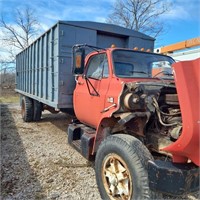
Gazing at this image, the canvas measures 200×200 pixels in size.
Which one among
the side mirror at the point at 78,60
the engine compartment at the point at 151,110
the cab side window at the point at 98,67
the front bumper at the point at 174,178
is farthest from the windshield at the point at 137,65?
the front bumper at the point at 174,178

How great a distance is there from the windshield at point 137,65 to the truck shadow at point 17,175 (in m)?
2.20

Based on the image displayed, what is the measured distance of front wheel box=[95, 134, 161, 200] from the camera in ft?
8.75

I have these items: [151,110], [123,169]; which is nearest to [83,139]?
[123,169]

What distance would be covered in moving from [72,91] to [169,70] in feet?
7.29

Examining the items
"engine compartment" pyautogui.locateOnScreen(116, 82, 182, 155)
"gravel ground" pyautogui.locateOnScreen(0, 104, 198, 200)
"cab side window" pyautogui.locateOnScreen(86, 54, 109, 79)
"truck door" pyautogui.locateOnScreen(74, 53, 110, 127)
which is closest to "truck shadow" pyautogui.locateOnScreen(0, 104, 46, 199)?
"gravel ground" pyautogui.locateOnScreen(0, 104, 198, 200)

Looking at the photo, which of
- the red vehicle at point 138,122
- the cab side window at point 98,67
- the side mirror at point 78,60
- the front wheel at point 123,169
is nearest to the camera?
the red vehicle at point 138,122

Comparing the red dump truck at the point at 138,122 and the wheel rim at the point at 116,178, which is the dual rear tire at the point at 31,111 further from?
the wheel rim at the point at 116,178

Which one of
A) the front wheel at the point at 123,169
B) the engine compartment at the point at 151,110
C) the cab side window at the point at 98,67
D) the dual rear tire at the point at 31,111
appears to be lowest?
the dual rear tire at the point at 31,111

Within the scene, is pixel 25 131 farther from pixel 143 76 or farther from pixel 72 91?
pixel 143 76

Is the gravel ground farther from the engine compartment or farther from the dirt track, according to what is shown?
the engine compartment

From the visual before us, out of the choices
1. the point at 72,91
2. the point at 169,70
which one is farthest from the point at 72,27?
the point at 169,70

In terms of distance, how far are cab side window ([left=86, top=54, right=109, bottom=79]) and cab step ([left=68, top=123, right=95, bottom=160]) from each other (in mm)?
1027

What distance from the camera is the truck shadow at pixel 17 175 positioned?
11.5 ft

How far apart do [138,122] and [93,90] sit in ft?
4.13
